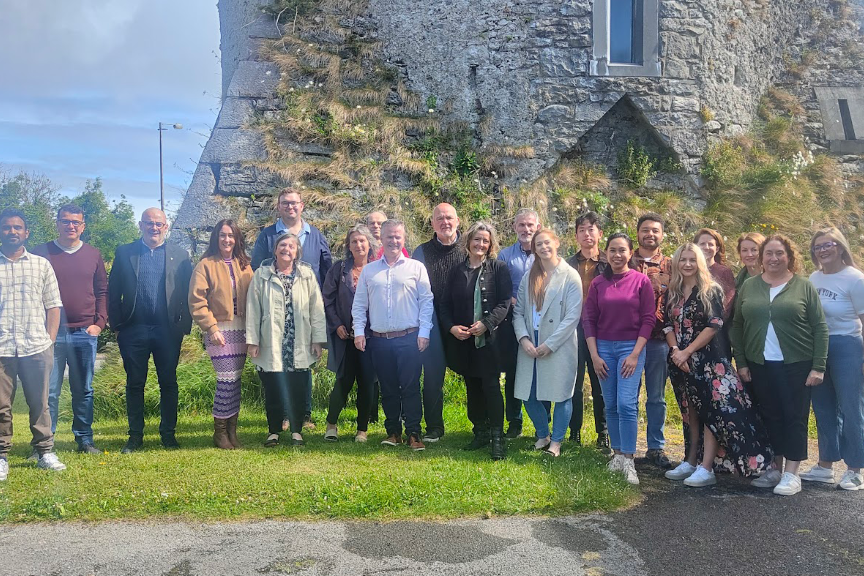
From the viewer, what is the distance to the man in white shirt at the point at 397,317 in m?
5.93

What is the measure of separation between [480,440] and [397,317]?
1.29m

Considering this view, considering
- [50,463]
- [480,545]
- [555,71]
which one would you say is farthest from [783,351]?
[555,71]

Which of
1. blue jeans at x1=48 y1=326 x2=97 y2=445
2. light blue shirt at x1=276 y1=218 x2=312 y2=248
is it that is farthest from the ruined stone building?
blue jeans at x1=48 y1=326 x2=97 y2=445

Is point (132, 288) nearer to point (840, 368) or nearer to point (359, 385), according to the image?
point (359, 385)

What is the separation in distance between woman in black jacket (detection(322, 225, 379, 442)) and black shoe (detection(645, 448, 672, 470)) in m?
2.46

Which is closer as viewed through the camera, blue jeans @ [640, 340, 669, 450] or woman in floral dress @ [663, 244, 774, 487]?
woman in floral dress @ [663, 244, 774, 487]

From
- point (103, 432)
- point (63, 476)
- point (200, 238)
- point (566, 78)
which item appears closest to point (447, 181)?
point (566, 78)

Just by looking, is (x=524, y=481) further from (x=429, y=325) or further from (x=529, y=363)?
(x=429, y=325)

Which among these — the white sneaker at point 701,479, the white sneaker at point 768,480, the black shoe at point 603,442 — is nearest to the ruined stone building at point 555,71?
the black shoe at point 603,442

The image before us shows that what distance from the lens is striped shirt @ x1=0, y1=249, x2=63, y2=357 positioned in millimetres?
5289

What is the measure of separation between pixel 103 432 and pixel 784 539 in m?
5.94

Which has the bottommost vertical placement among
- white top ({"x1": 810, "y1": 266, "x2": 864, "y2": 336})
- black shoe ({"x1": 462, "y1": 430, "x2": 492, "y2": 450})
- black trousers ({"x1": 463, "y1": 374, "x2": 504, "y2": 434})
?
black shoe ({"x1": 462, "y1": 430, "x2": 492, "y2": 450})

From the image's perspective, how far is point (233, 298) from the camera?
6160 millimetres

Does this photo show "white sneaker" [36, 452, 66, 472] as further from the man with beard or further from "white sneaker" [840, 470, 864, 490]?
"white sneaker" [840, 470, 864, 490]
